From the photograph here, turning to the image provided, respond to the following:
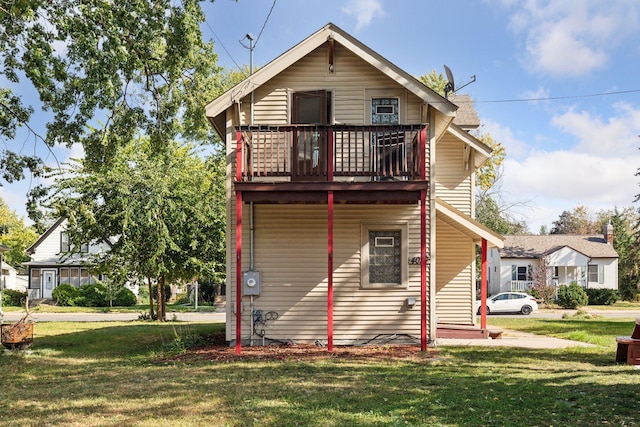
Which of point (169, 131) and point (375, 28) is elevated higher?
point (375, 28)

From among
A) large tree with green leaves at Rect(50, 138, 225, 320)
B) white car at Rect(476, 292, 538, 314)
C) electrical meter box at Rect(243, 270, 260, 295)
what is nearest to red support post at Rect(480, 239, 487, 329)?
electrical meter box at Rect(243, 270, 260, 295)

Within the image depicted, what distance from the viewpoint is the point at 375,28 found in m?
15.4

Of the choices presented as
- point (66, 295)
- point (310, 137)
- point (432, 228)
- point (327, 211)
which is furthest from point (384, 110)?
point (66, 295)

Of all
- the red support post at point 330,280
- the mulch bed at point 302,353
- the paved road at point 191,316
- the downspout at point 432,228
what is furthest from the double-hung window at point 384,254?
the paved road at point 191,316

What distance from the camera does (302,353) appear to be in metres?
12.4

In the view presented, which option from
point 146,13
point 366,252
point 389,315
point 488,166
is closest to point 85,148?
point 146,13

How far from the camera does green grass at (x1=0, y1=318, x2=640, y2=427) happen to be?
22.7 feet

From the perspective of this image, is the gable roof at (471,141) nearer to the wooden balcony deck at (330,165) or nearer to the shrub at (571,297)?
the wooden balcony deck at (330,165)

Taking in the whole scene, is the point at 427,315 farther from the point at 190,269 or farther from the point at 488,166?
the point at 488,166

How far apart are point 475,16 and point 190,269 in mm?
14161

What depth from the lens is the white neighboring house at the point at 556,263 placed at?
132 feet

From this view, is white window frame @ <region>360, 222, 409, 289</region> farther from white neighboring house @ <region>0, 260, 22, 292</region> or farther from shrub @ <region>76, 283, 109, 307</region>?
white neighboring house @ <region>0, 260, 22, 292</region>

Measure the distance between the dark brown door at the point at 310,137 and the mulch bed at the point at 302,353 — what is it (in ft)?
13.2

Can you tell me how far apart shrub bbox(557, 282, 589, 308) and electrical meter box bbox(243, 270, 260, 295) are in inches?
1080
